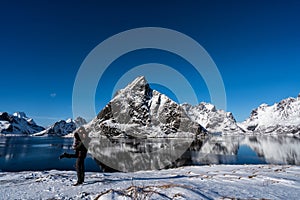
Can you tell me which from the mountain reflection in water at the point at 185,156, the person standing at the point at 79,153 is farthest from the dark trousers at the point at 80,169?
the mountain reflection in water at the point at 185,156

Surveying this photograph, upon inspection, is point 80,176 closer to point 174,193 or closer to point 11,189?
point 11,189

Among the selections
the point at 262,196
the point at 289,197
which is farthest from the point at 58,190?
the point at 289,197

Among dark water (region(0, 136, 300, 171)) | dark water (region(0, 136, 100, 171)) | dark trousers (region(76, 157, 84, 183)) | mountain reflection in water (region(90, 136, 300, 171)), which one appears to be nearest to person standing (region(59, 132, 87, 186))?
dark trousers (region(76, 157, 84, 183))

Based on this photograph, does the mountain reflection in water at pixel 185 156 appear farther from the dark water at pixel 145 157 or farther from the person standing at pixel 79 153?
the person standing at pixel 79 153

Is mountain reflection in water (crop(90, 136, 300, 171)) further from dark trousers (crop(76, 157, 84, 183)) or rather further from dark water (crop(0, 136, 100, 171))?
dark trousers (crop(76, 157, 84, 183))

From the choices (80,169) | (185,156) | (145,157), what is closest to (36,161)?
(145,157)

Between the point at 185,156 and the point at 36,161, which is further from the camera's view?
the point at 185,156

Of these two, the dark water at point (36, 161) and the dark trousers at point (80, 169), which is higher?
the dark trousers at point (80, 169)

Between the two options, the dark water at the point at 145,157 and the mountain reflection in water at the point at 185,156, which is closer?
the dark water at the point at 145,157

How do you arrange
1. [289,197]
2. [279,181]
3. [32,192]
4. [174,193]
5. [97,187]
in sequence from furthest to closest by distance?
[279,181]
[97,187]
[32,192]
[289,197]
[174,193]

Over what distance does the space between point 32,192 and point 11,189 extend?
5.97ft

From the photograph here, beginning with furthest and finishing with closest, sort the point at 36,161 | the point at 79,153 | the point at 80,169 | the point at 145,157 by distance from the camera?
the point at 145,157 < the point at 36,161 < the point at 79,153 < the point at 80,169

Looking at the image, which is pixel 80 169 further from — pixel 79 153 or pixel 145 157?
pixel 145 157

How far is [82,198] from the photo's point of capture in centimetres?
879
